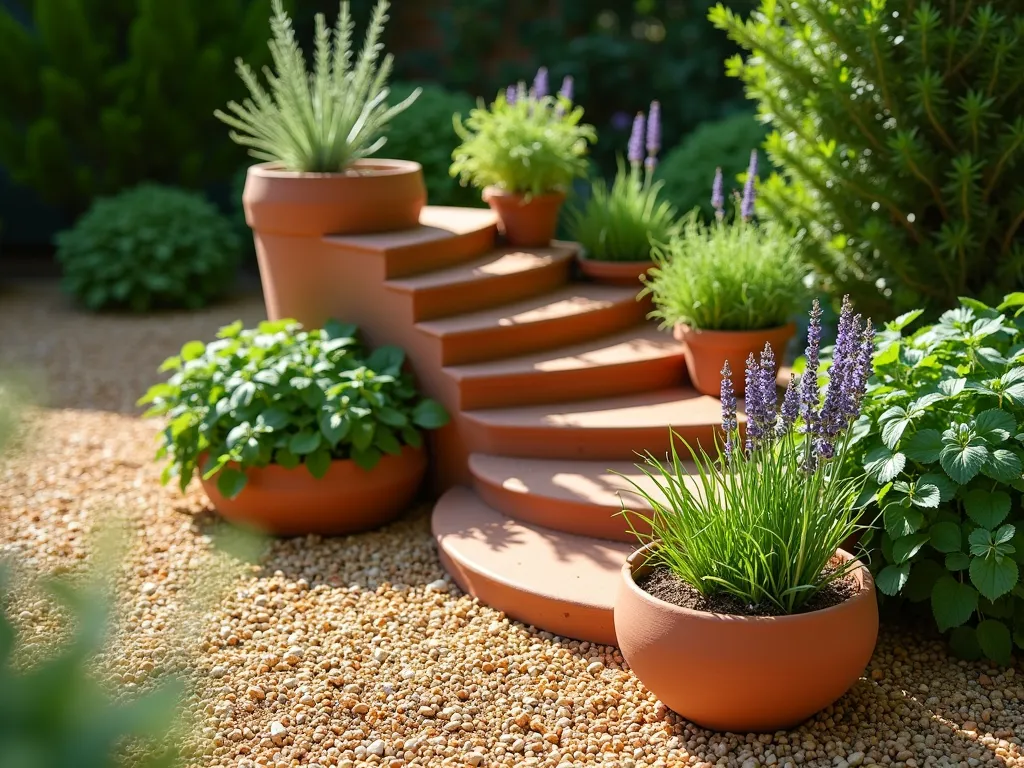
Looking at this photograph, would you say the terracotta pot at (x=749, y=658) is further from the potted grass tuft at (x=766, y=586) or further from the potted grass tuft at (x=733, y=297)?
the potted grass tuft at (x=733, y=297)

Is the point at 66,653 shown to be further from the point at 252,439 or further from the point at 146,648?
the point at 252,439

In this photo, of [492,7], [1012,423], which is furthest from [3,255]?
[1012,423]

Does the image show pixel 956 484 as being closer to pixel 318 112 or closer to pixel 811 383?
pixel 811 383

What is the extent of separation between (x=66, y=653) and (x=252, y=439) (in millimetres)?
3110

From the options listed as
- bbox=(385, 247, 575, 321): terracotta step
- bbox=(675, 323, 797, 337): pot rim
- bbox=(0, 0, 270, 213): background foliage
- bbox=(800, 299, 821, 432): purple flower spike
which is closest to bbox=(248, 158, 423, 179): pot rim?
bbox=(385, 247, 575, 321): terracotta step

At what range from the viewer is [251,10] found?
28.4 feet

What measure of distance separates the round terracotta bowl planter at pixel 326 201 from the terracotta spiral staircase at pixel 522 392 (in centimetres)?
9

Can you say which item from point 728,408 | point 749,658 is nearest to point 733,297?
point 728,408

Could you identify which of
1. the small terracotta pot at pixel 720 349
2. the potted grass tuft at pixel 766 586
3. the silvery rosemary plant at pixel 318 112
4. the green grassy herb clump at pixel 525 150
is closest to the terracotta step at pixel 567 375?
the small terracotta pot at pixel 720 349

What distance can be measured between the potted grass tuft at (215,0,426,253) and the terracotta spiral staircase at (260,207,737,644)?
0.10 metres

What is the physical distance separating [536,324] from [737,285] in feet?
2.94

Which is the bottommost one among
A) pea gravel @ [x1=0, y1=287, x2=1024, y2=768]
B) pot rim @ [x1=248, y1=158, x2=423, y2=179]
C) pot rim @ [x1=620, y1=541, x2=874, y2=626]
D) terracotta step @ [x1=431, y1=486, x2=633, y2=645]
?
pea gravel @ [x1=0, y1=287, x2=1024, y2=768]

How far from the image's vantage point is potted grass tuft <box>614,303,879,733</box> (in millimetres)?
2672

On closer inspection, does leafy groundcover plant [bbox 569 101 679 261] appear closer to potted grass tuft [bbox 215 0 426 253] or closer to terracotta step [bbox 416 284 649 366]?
terracotta step [bbox 416 284 649 366]
